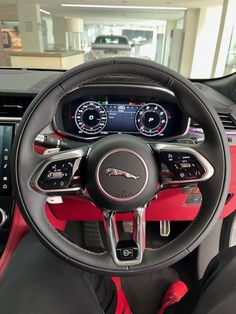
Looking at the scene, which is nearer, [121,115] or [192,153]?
[192,153]

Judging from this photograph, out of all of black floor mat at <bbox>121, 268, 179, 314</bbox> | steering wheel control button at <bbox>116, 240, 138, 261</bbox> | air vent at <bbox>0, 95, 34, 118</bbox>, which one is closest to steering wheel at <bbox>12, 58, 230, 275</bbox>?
steering wheel control button at <bbox>116, 240, 138, 261</bbox>

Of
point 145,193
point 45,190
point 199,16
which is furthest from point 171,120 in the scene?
point 199,16

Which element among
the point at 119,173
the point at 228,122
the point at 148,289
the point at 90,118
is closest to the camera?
the point at 119,173

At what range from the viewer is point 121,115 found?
923mm

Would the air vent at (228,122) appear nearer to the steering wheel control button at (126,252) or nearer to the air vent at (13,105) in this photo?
the steering wheel control button at (126,252)

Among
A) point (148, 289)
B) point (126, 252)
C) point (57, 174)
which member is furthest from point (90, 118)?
point (148, 289)

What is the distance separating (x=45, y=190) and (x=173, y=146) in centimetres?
30

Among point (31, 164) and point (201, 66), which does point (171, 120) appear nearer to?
point (31, 164)

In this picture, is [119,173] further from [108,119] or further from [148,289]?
[148,289]

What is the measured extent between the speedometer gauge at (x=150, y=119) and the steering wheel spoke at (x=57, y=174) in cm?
33

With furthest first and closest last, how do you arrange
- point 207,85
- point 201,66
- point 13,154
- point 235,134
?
1. point 201,66
2. point 207,85
3. point 235,134
4. point 13,154

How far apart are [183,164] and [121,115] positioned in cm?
34

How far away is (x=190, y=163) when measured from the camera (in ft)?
2.13

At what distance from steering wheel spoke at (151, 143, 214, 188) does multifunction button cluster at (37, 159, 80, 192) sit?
0.20 metres
